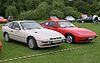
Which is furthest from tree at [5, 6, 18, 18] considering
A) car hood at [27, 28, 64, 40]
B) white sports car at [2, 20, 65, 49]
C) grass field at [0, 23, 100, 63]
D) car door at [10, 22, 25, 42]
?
car hood at [27, 28, 64, 40]

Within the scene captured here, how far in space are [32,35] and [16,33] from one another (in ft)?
4.70

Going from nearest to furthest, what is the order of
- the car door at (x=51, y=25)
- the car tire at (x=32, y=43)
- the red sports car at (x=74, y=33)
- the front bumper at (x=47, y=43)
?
1. the front bumper at (x=47, y=43)
2. the car tire at (x=32, y=43)
3. the red sports car at (x=74, y=33)
4. the car door at (x=51, y=25)

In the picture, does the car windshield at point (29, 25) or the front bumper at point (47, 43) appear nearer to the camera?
the front bumper at point (47, 43)

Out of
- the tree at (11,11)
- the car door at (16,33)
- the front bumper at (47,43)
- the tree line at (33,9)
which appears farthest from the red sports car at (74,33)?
the tree at (11,11)

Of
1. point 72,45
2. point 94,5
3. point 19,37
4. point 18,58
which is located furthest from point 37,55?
point 94,5

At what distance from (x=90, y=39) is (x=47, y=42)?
3.49m

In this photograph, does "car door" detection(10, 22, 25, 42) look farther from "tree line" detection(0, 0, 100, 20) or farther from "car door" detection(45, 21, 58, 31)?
"tree line" detection(0, 0, 100, 20)

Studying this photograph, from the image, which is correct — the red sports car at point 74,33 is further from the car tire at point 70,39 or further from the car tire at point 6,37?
the car tire at point 6,37

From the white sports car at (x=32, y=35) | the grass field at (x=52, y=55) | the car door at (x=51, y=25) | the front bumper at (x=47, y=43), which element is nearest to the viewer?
the grass field at (x=52, y=55)

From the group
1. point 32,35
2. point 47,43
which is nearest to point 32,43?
point 32,35

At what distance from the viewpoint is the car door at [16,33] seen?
1198 cm

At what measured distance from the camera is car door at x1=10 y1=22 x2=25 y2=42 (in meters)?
12.0

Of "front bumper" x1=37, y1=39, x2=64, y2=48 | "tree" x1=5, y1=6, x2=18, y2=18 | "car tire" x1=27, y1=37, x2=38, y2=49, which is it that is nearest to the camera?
"front bumper" x1=37, y1=39, x2=64, y2=48

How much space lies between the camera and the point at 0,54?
10.1 metres
